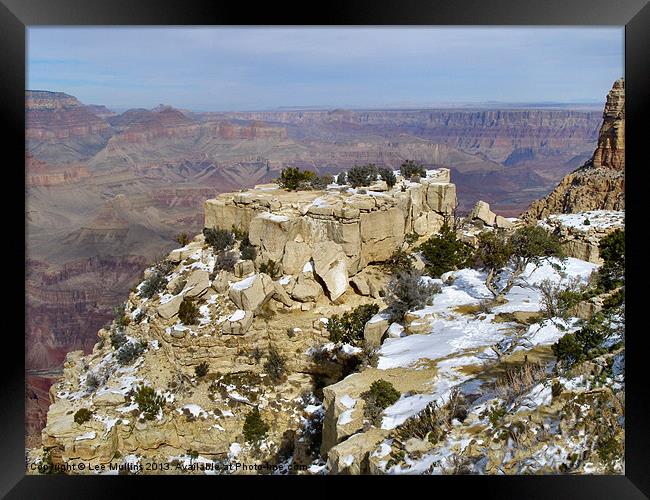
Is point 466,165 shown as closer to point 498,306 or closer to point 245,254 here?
point 245,254

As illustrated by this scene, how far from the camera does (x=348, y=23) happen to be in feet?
15.3

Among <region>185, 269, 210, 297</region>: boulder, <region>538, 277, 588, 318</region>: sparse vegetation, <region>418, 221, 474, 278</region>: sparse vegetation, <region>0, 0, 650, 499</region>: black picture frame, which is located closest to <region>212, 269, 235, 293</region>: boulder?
<region>185, 269, 210, 297</region>: boulder

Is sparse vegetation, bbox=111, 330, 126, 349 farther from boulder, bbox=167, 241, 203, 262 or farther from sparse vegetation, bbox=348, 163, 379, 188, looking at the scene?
sparse vegetation, bbox=348, 163, 379, 188

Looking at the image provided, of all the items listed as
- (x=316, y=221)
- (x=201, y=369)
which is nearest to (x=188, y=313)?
(x=201, y=369)

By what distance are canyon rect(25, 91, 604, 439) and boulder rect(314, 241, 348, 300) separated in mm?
10770

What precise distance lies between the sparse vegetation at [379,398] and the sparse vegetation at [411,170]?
1063 cm

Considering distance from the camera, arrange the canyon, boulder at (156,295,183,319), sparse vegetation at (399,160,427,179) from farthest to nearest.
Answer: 1. the canyon
2. sparse vegetation at (399,160,427,179)
3. boulder at (156,295,183,319)

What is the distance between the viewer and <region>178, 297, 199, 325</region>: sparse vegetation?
431 inches

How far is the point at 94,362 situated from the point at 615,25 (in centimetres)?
1062

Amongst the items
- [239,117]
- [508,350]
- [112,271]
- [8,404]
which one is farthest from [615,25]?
[239,117]

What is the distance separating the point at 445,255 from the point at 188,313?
4.96 meters

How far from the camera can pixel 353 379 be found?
22.2 ft

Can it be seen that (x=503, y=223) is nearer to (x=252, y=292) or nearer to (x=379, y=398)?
(x=252, y=292)

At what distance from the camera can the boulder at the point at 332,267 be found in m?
12.1
